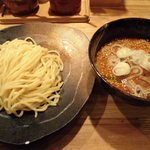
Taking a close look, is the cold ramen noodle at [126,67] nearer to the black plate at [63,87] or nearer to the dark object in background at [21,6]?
the black plate at [63,87]

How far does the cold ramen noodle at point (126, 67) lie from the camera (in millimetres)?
1101

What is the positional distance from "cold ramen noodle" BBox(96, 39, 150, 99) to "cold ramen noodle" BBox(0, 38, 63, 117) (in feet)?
0.96

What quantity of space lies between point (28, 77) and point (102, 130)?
0.54 metres

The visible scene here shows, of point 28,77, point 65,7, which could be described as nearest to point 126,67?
point 28,77

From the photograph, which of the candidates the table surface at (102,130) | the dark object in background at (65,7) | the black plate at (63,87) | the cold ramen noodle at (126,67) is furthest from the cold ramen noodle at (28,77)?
the dark object in background at (65,7)

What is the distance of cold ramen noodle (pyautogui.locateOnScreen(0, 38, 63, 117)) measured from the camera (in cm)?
117

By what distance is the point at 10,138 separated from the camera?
1.00 meters

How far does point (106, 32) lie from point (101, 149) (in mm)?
636

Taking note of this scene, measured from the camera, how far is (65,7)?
1.74 m

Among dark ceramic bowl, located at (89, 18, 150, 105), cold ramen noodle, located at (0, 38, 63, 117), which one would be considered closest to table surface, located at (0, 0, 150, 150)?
cold ramen noodle, located at (0, 38, 63, 117)

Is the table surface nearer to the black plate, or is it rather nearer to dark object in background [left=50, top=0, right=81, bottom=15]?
the black plate

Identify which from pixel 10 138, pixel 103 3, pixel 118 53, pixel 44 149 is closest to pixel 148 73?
pixel 118 53

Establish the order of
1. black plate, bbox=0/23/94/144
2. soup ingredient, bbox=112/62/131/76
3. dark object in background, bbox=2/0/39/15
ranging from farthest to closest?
dark object in background, bbox=2/0/39/15 < soup ingredient, bbox=112/62/131/76 < black plate, bbox=0/23/94/144

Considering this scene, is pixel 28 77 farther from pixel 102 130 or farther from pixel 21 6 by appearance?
pixel 21 6
